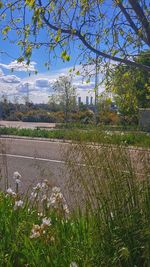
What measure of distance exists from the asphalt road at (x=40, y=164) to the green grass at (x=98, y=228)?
0.26 feet

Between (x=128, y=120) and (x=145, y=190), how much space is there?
43.4 inches

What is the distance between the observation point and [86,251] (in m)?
3.06

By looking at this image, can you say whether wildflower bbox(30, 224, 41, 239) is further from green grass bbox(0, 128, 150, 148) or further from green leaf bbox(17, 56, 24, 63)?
green leaf bbox(17, 56, 24, 63)

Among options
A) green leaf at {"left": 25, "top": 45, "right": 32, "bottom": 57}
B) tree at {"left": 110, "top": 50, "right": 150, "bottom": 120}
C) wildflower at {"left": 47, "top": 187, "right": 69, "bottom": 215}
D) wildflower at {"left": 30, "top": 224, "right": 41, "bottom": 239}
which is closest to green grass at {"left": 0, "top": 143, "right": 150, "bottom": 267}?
wildflower at {"left": 30, "top": 224, "right": 41, "bottom": 239}

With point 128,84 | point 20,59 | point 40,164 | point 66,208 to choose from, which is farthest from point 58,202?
point 40,164

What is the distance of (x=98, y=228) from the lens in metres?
3.14

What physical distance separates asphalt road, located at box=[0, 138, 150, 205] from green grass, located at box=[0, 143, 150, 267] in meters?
0.08

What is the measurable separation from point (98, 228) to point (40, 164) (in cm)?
684

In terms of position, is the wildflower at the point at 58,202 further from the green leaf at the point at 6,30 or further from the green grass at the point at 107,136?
the green leaf at the point at 6,30

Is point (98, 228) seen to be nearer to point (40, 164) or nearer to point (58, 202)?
point (58, 202)

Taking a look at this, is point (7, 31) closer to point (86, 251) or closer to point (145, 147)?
point (145, 147)

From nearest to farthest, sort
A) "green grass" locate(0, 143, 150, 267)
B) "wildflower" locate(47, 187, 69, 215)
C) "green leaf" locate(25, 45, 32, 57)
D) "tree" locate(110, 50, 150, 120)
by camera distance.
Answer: "green grass" locate(0, 143, 150, 267)
"green leaf" locate(25, 45, 32, 57)
"wildflower" locate(47, 187, 69, 215)
"tree" locate(110, 50, 150, 120)

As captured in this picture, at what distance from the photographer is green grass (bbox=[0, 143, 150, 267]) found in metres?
3.00

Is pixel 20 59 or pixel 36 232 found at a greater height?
pixel 20 59
